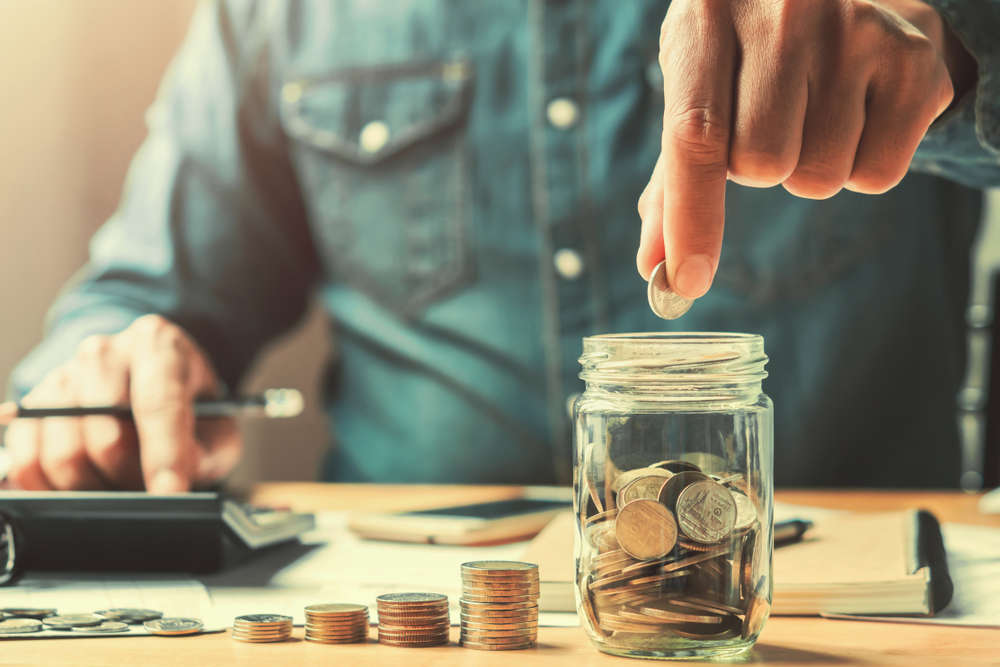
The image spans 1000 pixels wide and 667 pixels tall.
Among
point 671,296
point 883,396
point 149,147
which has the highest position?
point 149,147

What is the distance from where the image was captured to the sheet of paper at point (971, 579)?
671 millimetres

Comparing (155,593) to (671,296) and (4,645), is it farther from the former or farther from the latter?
(671,296)

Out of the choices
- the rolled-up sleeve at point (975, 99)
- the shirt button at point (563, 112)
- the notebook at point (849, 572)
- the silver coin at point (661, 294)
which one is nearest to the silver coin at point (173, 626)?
the notebook at point (849, 572)

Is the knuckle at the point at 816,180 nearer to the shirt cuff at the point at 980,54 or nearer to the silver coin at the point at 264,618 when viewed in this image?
the shirt cuff at the point at 980,54

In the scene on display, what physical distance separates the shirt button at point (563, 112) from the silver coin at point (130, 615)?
1.09 metres

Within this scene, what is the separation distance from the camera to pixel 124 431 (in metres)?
1.03

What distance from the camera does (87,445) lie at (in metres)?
1.01

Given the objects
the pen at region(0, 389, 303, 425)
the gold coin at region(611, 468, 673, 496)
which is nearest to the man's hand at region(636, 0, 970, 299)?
→ the gold coin at region(611, 468, 673, 496)

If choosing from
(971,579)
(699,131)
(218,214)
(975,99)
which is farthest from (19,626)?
(218,214)

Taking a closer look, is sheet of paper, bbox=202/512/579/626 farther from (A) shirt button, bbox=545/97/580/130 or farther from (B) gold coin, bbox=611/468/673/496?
(A) shirt button, bbox=545/97/580/130

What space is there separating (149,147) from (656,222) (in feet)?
4.61

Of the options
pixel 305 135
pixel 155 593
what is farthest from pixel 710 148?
pixel 305 135

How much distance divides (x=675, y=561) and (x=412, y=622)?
0.16 meters

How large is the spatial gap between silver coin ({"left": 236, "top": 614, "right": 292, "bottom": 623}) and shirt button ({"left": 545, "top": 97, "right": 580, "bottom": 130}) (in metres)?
1.10
